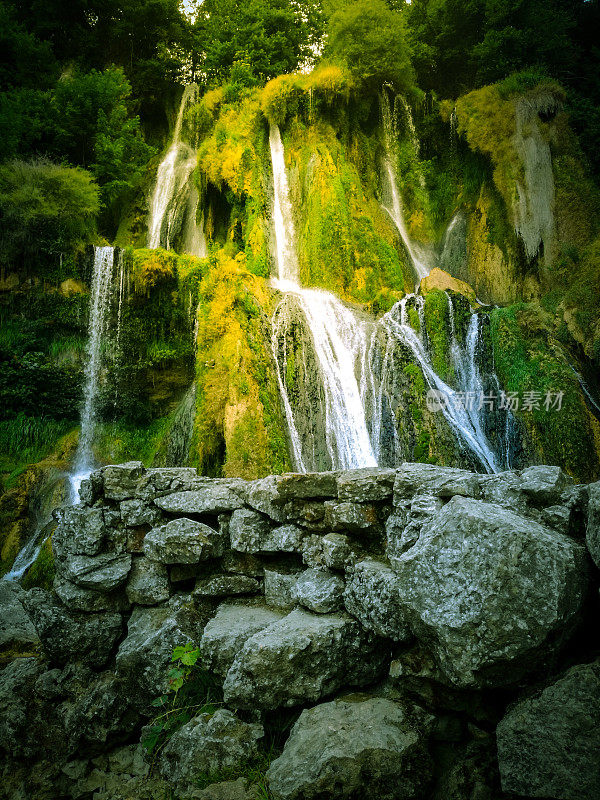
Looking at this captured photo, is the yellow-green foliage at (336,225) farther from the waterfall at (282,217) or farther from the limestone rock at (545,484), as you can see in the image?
the limestone rock at (545,484)

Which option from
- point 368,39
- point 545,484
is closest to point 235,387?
point 545,484

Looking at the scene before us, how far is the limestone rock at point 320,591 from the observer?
10.3ft

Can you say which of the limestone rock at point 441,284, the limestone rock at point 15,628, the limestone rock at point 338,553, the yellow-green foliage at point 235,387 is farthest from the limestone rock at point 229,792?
the limestone rock at point 441,284

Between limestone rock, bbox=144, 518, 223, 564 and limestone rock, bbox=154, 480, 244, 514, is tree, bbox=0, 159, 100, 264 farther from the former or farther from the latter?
limestone rock, bbox=144, 518, 223, 564

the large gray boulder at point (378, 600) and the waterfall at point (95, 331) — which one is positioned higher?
the waterfall at point (95, 331)

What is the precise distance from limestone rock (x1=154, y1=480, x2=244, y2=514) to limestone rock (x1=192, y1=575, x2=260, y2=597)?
54 cm

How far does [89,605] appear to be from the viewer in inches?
152

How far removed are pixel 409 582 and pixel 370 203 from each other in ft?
54.3

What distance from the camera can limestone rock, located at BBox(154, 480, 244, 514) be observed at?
3870 millimetres

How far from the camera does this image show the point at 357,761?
2338mm

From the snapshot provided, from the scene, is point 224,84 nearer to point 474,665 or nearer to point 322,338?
point 322,338

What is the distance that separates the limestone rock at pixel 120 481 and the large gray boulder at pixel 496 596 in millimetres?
2680

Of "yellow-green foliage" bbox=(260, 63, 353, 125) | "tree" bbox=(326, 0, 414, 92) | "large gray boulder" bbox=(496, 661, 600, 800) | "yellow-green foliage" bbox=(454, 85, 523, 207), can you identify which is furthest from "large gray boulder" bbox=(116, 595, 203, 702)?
"tree" bbox=(326, 0, 414, 92)

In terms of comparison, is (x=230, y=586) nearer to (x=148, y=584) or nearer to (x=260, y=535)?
(x=260, y=535)
